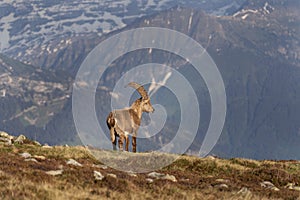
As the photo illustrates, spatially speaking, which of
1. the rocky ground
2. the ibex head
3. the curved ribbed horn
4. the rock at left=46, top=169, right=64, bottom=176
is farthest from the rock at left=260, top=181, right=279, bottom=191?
the curved ribbed horn

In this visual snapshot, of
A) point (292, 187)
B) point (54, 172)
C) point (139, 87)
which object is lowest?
point (292, 187)

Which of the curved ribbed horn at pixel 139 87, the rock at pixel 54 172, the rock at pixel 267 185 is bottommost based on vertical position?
the rock at pixel 267 185

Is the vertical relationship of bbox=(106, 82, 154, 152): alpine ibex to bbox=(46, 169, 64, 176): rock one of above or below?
below

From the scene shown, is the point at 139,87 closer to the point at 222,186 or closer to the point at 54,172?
the point at 222,186

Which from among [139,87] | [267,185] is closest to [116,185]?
[267,185]

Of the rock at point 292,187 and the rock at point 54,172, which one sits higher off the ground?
the rock at point 54,172

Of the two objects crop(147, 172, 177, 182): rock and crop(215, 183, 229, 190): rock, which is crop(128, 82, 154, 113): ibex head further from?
crop(215, 183, 229, 190): rock

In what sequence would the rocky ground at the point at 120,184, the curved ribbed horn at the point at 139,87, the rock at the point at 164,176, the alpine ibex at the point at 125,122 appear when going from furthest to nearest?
the curved ribbed horn at the point at 139,87 → the alpine ibex at the point at 125,122 → the rock at the point at 164,176 → the rocky ground at the point at 120,184

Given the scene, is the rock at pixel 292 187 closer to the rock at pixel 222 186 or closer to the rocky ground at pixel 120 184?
the rocky ground at pixel 120 184

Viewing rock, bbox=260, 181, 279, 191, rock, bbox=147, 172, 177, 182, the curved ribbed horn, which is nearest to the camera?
rock, bbox=147, 172, 177, 182

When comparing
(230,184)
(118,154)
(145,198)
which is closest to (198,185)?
(230,184)

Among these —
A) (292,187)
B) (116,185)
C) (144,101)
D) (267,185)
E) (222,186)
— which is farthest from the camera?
(144,101)

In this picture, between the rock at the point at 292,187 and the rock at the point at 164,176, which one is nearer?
the rock at the point at 164,176

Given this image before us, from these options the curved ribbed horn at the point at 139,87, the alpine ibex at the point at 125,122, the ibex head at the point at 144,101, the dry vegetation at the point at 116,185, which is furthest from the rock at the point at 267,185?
the curved ribbed horn at the point at 139,87
